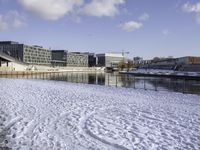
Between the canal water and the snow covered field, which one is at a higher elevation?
the snow covered field

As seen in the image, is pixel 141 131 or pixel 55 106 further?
pixel 55 106

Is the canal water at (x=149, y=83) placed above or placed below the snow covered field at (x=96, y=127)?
below

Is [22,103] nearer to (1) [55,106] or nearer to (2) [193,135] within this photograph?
(1) [55,106]

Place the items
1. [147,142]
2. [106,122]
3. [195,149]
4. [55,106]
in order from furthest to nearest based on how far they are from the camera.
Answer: [55,106] < [106,122] < [147,142] < [195,149]

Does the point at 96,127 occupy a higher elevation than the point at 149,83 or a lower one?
higher

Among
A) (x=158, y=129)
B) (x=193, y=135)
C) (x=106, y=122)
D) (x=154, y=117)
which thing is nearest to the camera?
(x=193, y=135)

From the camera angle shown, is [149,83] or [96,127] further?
[149,83]

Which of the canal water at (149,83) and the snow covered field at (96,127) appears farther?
the canal water at (149,83)

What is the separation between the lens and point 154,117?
1708cm

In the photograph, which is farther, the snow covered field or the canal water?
the canal water

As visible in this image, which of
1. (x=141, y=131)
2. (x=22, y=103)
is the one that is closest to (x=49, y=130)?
(x=141, y=131)

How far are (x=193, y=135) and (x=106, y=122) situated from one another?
413 cm

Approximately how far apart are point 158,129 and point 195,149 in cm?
301

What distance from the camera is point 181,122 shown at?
1583cm
